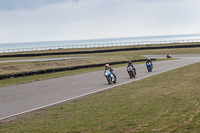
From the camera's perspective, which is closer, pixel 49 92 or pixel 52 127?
pixel 52 127

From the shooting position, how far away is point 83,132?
9.04 meters

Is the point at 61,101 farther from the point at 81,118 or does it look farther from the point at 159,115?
the point at 159,115

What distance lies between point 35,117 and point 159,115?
4.14 m

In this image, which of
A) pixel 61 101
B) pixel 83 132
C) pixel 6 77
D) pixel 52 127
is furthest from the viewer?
pixel 6 77

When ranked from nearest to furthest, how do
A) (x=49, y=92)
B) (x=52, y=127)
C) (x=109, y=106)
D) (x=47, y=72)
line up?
(x=52, y=127), (x=109, y=106), (x=49, y=92), (x=47, y=72)

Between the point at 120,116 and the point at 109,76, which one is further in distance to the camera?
the point at 109,76

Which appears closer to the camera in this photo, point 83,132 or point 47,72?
point 83,132

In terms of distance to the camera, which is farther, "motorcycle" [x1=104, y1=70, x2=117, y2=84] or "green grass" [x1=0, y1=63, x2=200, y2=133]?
"motorcycle" [x1=104, y1=70, x2=117, y2=84]

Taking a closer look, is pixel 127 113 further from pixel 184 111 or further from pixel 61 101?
pixel 61 101

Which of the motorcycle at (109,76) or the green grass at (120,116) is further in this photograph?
the motorcycle at (109,76)

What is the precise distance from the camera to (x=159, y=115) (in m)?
10.8

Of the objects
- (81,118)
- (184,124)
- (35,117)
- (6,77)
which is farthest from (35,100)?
(6,77)

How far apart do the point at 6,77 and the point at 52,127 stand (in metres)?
22.1

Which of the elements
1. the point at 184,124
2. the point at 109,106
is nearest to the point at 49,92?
the point at 109,106
